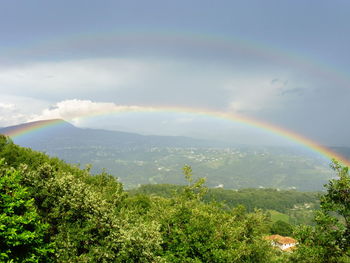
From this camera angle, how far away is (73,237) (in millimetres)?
22984

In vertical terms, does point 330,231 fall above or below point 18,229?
above

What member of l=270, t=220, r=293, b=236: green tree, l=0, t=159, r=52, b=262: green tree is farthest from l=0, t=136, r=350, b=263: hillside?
l=270, t=220, r=293, b=236: green tree

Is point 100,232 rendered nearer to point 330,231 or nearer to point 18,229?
point 18,229

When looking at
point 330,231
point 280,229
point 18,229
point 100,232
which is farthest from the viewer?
point 280,229

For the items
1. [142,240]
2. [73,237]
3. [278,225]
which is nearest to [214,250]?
[142,240]

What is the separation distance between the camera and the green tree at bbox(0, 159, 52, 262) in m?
19.9

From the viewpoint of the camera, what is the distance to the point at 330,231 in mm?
21703

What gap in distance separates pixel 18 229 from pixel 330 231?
24.0 metres

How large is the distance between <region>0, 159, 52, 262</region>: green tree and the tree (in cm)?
2036

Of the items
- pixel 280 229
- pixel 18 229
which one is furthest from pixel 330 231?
pixel 280 229

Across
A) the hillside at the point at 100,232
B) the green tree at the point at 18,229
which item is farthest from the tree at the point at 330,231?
the green tree at the point at 18,229

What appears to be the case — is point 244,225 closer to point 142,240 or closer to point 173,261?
point 173,261

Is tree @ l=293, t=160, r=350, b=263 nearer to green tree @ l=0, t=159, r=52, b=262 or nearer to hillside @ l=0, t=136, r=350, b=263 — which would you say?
hillside @ l=0, t=136, r=350, b=263

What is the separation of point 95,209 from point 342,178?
811 inches
